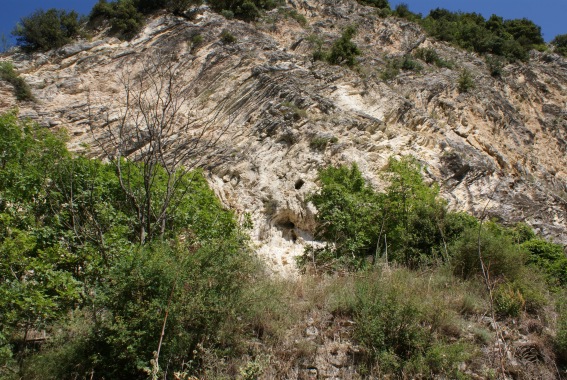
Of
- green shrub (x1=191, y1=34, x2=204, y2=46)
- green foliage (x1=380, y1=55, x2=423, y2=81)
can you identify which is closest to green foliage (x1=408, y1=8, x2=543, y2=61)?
green foliage (x1=380, y1=55, x2=423, y2=81)

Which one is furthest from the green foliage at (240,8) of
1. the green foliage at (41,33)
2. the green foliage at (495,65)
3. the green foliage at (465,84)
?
the green foliage at (495,65)

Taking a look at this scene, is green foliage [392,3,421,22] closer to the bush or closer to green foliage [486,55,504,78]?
green foliage [486,55,504,78]

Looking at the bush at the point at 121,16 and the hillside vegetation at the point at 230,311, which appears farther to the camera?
the bush at the point at 121,16

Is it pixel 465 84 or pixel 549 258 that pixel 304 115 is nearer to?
pixel 549 258

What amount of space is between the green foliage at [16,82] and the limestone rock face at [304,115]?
1.18 ft

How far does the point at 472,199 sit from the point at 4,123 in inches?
574

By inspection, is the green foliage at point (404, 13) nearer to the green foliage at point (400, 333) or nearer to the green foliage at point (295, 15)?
the green foliage at point (295, 15)

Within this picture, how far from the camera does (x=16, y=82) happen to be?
56.2 feet

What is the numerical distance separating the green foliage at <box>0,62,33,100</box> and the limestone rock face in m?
0.36

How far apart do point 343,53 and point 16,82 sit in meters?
14.1

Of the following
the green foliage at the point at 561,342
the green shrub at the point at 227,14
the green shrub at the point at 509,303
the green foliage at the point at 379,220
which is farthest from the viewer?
the green shrub at the point at 227,14

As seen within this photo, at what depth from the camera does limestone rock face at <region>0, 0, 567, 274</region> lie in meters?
14.7

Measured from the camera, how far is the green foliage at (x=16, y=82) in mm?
16828

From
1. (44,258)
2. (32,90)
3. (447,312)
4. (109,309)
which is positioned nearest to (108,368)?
(109,309)
